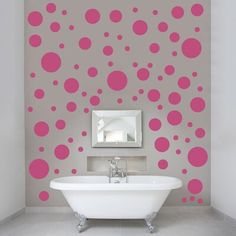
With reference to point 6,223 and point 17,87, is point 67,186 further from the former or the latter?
point 17,87

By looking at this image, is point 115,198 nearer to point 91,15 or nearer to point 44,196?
point 44,196

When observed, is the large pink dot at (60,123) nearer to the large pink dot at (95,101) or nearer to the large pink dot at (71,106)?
the large pink dot at (71,106)

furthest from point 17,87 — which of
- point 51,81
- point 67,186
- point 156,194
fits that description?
point 156,194

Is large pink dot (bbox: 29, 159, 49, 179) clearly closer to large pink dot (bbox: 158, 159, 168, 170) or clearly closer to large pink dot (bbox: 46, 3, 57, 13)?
large pink dot (bbox: 158, 159, 168, 170)

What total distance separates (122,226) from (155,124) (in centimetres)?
142

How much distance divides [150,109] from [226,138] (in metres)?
1.07

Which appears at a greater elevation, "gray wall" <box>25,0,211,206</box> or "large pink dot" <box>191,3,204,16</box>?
"large pink dot" <box>191,3,204,16</box>

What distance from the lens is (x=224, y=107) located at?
4074 mm

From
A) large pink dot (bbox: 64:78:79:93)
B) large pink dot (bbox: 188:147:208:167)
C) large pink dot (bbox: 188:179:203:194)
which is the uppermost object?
large pink dot (bbox: 64:78:79:93)

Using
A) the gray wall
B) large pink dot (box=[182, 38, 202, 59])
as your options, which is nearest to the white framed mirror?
the gray wall

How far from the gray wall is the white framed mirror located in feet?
0.30

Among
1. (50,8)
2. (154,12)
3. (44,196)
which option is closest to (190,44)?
(154,12)

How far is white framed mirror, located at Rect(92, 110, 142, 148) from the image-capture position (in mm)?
4457

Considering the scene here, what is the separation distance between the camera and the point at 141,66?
14.8 ft
